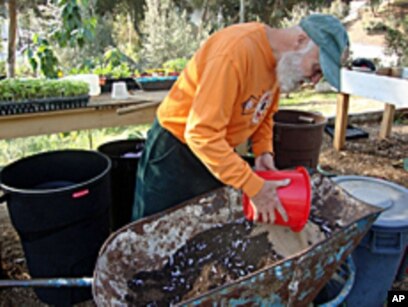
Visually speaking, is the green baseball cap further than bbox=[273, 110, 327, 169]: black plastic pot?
No

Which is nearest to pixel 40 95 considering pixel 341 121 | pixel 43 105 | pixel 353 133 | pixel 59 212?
pixel 43 105

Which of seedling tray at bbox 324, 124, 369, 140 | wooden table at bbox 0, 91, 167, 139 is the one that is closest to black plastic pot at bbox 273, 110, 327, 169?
wooden table at bbox 0, 91, 167, 139

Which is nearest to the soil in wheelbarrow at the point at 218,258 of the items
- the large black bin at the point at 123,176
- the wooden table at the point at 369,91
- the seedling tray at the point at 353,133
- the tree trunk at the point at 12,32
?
the large black bin at the point at 123,176

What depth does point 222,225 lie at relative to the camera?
1919mm

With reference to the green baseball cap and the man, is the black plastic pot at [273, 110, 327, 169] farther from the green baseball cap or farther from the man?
the green baseball cap

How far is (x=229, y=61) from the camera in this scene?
1.26 m

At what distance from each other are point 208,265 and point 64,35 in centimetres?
253

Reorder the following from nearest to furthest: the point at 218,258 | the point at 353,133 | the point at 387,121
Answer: the point at 218,258 < the point at 387,121 < the point at 353,133

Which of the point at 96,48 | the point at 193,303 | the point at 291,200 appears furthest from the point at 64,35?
the point at 96,48

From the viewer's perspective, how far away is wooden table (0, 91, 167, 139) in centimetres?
216

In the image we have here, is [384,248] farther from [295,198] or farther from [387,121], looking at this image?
[387,121]

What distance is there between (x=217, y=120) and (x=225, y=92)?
0.33 feet

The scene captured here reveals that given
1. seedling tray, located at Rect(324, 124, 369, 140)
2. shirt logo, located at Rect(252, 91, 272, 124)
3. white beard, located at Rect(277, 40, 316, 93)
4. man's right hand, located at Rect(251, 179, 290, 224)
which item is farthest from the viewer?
seedling tray, located at Rect(324, 124, 369, 140)

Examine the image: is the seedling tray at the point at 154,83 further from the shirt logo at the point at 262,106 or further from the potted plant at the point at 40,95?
the shirt logo at the point at 262,106
